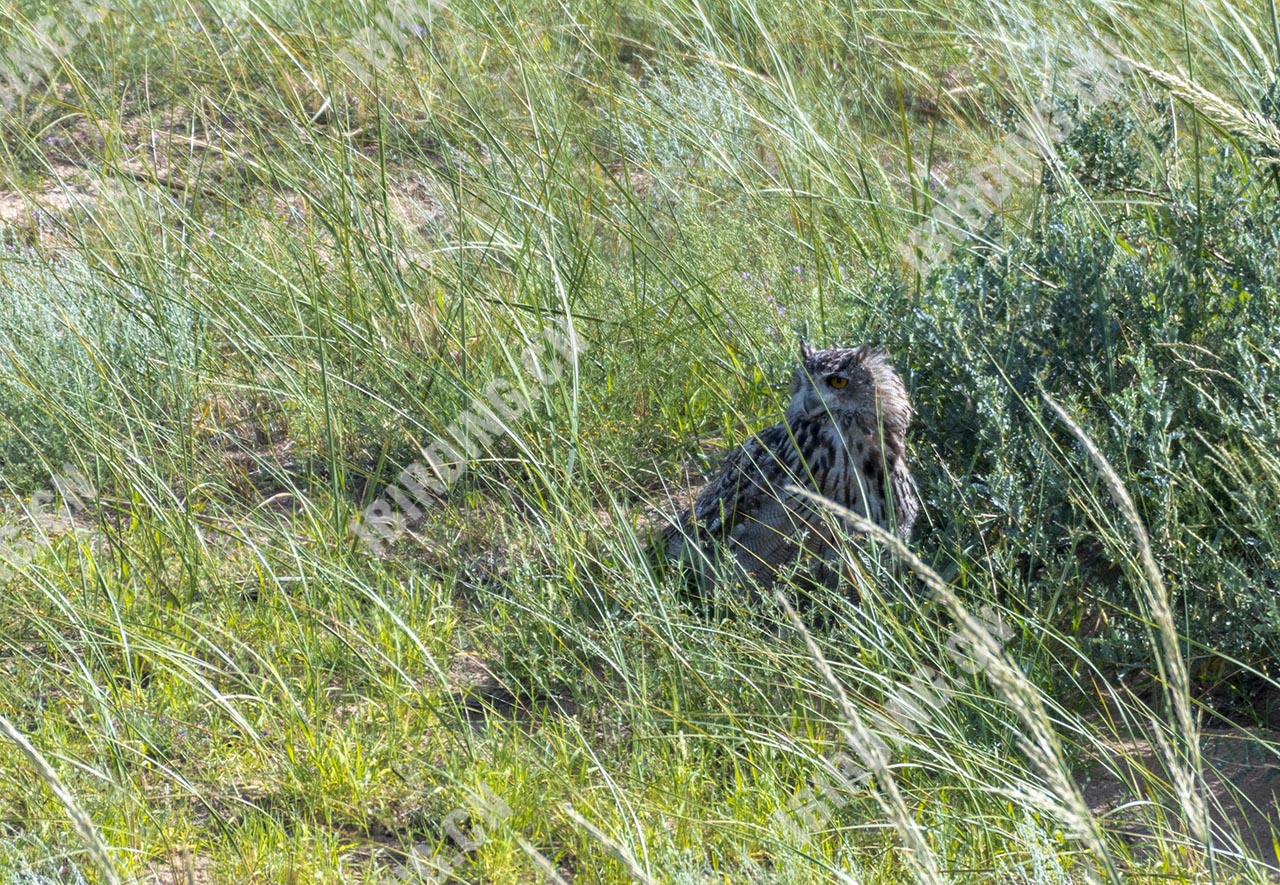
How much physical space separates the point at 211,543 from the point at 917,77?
341 centimetres

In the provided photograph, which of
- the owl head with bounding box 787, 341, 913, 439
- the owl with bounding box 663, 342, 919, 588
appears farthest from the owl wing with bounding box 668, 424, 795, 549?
the owl head with bounding box 787, 341, 913, 439

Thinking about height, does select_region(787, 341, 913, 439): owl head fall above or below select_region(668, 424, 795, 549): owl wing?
above

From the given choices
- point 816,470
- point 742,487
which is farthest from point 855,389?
point 742,487

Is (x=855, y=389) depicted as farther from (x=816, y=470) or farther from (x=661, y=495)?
(x=661, y=495)

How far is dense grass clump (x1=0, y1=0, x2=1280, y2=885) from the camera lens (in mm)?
2607

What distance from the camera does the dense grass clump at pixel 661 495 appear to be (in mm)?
2607

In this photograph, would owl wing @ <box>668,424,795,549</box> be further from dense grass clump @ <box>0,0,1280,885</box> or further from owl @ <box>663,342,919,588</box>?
dense grass clump @ <box>0,0,1280,885</box>

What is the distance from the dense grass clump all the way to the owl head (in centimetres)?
8

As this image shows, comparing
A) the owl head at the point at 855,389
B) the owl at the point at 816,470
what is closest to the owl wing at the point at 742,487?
the owl at the point at 816,470

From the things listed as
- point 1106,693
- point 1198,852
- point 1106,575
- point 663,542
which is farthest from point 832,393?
point 1198,852

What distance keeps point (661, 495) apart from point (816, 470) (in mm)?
598

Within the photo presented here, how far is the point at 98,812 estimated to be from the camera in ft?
8.77

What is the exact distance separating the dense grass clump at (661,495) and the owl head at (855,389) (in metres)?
0.08

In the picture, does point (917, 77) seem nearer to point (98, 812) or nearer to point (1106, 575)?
point (1106, 575)
